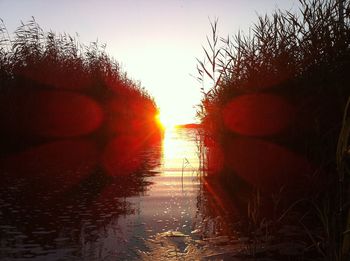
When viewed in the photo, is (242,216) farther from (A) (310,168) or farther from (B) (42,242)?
(B) (42,242)

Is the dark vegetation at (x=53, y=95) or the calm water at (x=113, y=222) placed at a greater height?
→ the dark vegetation at (x=53, y=95)

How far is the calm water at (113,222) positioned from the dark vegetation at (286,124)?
0.54 metres

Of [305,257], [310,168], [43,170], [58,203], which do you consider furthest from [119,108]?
[305,257]

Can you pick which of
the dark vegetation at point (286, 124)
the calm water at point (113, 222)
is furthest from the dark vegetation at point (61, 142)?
the dark vegetation at point (286, 124)

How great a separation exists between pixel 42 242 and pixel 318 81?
11.7 ft

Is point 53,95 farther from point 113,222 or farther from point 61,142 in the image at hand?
point 113,222

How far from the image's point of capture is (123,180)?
9.27 m

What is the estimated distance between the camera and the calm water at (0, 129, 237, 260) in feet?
14.2

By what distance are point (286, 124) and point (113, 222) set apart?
274cm

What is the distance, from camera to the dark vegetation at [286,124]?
4848 millimetres

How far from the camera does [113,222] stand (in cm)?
553

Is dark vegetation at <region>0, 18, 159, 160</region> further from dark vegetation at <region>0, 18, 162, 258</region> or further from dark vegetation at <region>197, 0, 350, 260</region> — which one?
dark vegetation at <region>197, 0, 350, 260</region>

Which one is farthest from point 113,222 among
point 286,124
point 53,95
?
point 53,95

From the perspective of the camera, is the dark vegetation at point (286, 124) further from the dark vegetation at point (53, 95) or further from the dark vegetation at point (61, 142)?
the dark vegetation at point (53, 95)
